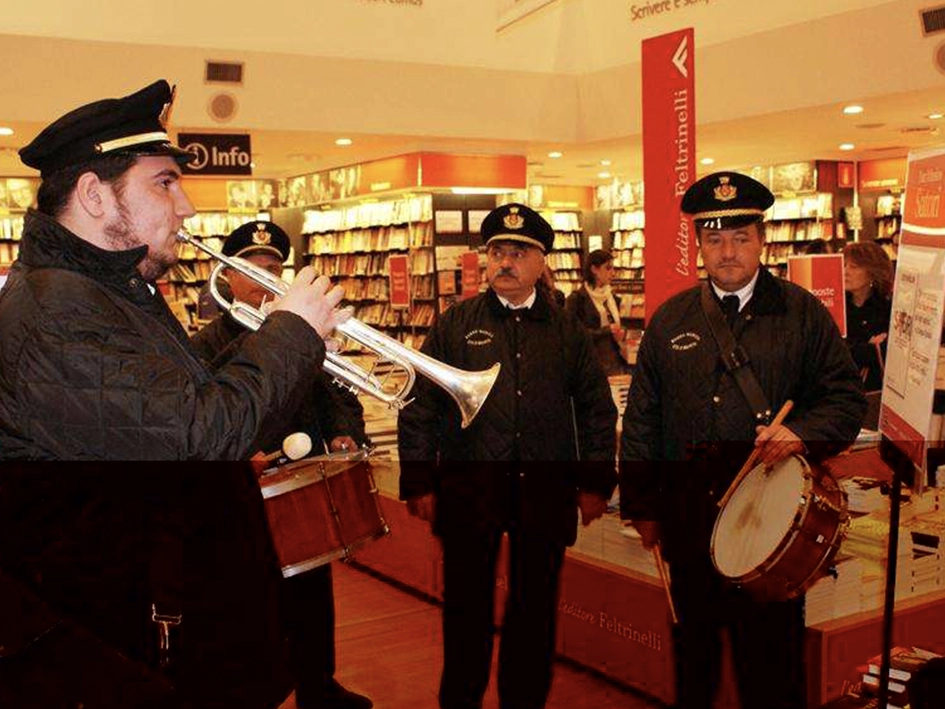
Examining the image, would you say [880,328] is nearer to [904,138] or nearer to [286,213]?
[904,138]

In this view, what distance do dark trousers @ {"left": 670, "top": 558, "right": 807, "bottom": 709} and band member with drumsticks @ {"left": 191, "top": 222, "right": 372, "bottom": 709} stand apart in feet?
4.27

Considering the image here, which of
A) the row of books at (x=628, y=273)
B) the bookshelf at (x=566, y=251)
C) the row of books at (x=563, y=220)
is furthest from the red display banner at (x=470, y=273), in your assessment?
the row of books at (x=563, y=220)

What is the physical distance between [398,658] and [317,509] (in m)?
1.38

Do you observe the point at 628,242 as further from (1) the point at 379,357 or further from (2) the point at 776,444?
(1) the point at 379,357

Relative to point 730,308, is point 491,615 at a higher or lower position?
lower

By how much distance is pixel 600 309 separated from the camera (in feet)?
32.8

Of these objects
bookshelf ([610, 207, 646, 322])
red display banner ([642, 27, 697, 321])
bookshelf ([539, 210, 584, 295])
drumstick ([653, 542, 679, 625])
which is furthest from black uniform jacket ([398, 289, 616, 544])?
bookshelf ([539, 210, 584, 295])

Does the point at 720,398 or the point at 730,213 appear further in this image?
the point at 730,213

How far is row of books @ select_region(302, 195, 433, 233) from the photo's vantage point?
560 inches

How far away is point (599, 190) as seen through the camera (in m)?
19.9

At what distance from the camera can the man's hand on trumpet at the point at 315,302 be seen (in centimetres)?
183

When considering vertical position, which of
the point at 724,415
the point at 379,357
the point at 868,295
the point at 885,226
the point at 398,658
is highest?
the point at 885,226

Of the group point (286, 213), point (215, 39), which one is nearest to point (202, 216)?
point (286, 213)

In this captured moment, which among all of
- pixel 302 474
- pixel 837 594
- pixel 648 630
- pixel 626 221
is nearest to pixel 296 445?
pixel 302 474
